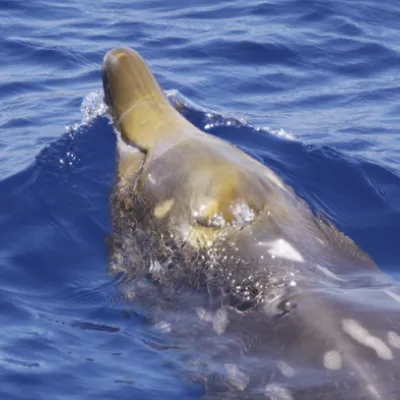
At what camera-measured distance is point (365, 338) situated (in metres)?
6.74

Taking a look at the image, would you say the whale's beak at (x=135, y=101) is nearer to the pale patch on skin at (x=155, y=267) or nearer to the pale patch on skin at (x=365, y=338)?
the pale patch on skin at (x=155, y=267)

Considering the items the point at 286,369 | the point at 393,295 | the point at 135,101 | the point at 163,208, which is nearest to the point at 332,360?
the point at 286,369

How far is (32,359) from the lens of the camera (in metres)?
8.27

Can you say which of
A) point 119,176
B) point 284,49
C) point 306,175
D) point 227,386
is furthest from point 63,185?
point 284,49

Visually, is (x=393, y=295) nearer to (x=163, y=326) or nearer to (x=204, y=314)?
(x=204, y=314)

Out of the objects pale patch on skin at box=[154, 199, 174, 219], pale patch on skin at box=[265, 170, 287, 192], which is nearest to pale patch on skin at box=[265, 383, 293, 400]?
pale patch on skin at box=[154, 199, 174, 219]

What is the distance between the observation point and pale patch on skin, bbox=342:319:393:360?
261 inches

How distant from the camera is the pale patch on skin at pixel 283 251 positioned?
25.8 ft

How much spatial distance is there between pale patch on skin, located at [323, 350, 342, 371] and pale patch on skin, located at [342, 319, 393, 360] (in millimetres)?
150

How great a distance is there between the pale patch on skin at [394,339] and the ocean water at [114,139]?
1.40 metres

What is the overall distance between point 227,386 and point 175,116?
2.88 metres

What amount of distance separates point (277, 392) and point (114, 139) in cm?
371

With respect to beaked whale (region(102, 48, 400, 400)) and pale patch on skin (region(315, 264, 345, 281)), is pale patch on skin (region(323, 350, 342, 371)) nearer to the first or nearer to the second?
beaked whale (region(102, 48, 400, 400))

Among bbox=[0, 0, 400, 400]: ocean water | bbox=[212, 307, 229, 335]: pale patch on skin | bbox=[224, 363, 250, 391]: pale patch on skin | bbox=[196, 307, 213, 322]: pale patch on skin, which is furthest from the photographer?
bbox=[0, 0, 400, 400]: ocean water
